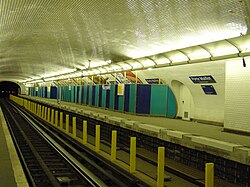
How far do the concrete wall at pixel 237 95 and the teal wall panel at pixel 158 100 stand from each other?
602 centimetres

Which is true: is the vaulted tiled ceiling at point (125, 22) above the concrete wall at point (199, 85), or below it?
above

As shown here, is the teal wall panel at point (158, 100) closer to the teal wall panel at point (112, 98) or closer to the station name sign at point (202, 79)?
the station name sign at point (202, 79)

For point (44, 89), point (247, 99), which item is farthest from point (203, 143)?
point (44, 89)

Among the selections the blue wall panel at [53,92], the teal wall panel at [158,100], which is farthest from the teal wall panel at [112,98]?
the blue wall panel at [53,92]

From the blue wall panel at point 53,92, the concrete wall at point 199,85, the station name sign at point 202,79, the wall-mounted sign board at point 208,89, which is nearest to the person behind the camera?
the concrete wall at point 199,85

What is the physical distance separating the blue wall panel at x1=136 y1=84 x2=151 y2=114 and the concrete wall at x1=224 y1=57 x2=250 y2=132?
619cm

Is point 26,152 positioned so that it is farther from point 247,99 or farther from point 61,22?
point 247,99

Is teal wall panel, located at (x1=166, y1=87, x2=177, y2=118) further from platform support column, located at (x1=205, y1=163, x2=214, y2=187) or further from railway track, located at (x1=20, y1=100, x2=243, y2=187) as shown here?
platform support column, located at (x1=205, y1=163, x2=214, y2=187)

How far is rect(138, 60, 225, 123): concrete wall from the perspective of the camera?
40.4 feet

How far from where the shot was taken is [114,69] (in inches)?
785

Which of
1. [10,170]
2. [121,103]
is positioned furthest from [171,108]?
[10,170]

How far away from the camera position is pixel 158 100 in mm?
16703

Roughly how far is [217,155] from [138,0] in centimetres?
375

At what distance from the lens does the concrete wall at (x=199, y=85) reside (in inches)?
485
